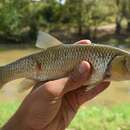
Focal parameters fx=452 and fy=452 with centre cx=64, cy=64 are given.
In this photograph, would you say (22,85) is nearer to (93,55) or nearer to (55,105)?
(55,105)

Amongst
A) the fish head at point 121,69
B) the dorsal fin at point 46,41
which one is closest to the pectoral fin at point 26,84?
the dorsal fin at point 46,41

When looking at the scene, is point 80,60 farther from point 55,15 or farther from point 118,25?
point 55,15

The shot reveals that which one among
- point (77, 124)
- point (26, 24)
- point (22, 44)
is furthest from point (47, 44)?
point (26, 24)

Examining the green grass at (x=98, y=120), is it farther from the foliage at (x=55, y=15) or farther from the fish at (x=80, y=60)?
the foliage at (x=55, y=15)

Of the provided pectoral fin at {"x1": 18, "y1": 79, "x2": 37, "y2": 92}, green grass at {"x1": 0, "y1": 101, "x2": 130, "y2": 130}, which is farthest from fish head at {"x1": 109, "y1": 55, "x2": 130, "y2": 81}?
green grass at {"x1": 0, "y1": 101, "x2": 130, "y2": 130}

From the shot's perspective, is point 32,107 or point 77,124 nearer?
point 32,107

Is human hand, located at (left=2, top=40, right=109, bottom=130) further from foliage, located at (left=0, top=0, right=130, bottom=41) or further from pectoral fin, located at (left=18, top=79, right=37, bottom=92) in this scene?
foliage, located at (left=0, top=0, right=130, bottom=41)
